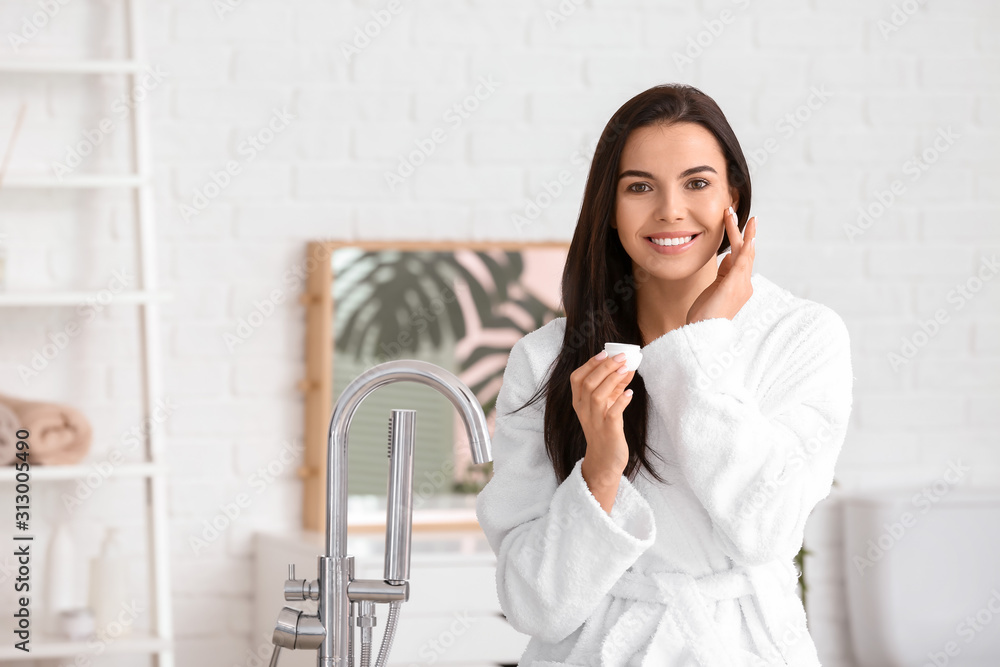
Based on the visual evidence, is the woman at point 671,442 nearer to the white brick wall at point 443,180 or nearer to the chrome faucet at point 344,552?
the chrome faucet at point 344,552

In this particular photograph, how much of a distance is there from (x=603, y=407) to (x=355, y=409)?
24 cm

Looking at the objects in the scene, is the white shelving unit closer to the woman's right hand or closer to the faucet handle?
the faucet handle

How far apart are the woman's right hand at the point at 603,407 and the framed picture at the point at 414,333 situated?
1263mm

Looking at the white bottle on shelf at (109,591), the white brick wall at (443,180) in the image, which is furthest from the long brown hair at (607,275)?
the white bottle on shelf at (109,591)

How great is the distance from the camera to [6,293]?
2.25 meters

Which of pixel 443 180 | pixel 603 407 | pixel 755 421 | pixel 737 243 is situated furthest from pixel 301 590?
pixel 443 180

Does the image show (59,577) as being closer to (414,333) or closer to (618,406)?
(414,333)

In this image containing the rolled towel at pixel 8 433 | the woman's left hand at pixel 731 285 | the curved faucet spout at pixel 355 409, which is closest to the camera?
the curved faucet spout at pixel 355 409

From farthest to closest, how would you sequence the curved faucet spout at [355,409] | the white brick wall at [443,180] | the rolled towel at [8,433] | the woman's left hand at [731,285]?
1. the white brick wall at [443,180]
2. the rolled towel at [8,433]
3. the woman's left hand at [731,285]
4. the curved faucet spout at [355,409]

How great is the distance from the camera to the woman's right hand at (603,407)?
1067 millimetres

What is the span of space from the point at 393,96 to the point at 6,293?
0.91 metres

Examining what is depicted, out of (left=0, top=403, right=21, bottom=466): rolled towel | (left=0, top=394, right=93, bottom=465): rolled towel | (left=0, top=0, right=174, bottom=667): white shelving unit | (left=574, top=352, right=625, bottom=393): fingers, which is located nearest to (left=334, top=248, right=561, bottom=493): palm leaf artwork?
(left=0, top=0, right=174, bottom=667): white shelving unit

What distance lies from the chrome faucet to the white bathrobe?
0.46 feet

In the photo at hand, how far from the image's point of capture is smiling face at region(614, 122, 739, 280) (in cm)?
117
